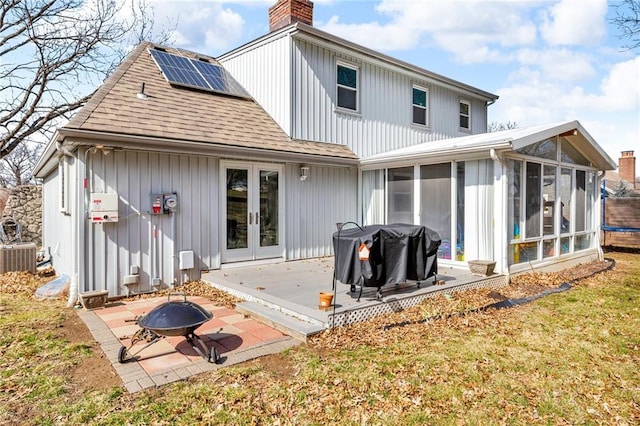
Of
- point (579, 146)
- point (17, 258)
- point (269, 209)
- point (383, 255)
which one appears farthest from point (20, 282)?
point (579, 146)

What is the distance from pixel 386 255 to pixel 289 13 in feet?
25.3

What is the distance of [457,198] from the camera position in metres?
8.08

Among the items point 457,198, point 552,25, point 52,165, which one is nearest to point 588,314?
point 457,198

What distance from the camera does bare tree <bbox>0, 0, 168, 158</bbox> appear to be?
14188 millimetres

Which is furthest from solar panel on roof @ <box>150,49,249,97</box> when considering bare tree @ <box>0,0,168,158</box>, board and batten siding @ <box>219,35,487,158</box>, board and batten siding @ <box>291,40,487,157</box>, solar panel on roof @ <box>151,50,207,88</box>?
bare tree @ <box>0,0,168,158</box>

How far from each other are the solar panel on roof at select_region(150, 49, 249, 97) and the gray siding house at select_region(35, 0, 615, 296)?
2.4 inches

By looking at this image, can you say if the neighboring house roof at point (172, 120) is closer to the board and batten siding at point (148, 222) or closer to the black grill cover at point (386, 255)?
the board and batten siding at point (148, 222)

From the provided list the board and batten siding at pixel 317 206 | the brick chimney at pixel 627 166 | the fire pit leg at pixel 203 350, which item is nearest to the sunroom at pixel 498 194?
the board and batten siding at pixel 317 206

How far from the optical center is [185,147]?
690 centimetres

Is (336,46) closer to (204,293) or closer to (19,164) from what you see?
(204,293)

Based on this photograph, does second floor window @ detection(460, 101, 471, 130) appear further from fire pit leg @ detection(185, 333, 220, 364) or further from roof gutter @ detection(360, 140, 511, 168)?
fire pit leg @ detection(185, 333, 220, 364)

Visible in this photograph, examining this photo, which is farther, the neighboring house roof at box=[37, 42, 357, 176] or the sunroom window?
the sunroom window

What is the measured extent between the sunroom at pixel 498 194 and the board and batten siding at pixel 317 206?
0.47 m

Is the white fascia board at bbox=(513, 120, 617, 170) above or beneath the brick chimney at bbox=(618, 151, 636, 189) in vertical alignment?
beneath
